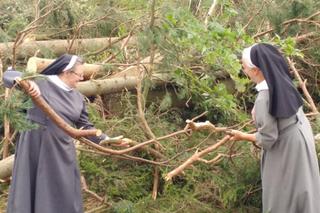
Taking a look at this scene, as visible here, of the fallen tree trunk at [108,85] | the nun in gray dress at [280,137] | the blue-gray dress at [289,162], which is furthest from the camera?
the fallen tree trunk at [108,85]

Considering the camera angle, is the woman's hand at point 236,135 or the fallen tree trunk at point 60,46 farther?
the fallen tree trunk at point 60,46

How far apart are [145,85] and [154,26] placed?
920 mm

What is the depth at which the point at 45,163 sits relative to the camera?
406 centimetres

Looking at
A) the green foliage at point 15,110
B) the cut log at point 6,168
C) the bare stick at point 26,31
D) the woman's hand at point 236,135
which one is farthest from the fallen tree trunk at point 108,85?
the green foliage at point 15,110

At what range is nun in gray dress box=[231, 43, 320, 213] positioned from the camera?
11.9ft

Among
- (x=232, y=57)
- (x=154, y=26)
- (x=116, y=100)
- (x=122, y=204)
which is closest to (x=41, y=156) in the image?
(x=122, y=204)

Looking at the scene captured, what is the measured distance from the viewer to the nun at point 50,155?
404 centimetres

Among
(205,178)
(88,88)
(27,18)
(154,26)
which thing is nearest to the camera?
(154,26)

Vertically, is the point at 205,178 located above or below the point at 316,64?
below

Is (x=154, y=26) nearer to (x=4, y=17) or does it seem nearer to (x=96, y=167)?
(x=96, y=167)

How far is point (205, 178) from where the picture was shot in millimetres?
5320

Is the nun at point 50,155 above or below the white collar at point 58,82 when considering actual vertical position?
below

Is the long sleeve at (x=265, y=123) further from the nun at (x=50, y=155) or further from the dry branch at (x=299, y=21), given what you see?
the dry branch at (x=299, y=21)

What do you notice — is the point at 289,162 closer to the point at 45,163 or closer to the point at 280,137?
the point at 280,137
